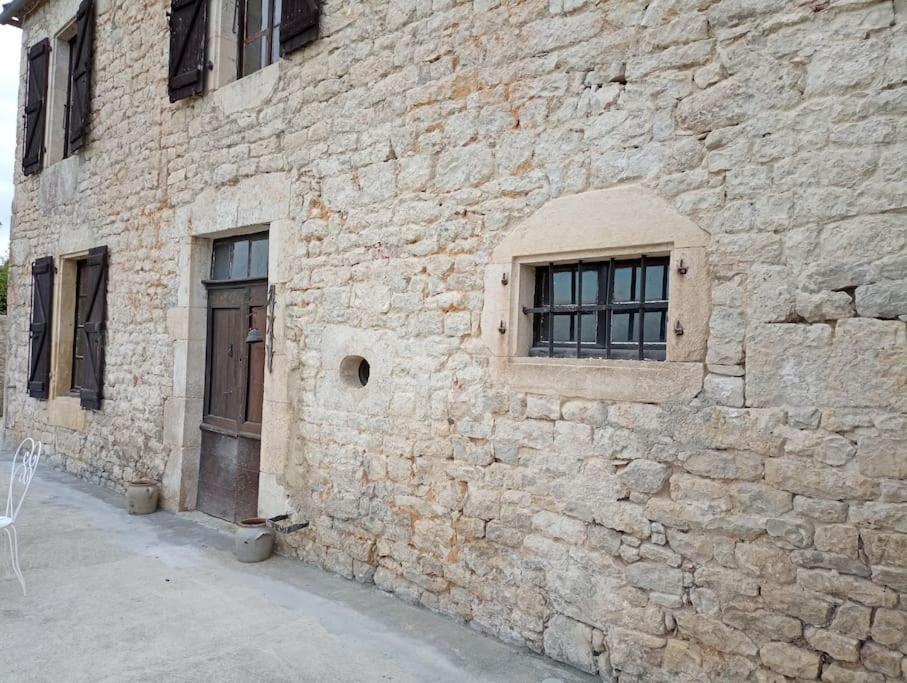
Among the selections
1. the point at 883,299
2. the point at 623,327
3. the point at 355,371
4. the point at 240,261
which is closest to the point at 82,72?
the point at 240,261

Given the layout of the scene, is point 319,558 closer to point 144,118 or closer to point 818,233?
point 818,233

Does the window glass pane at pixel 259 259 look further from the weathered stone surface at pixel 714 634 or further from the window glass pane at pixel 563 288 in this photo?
the weathered stone surface at pixel 714 634

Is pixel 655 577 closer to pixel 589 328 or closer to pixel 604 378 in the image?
pixel 604 378

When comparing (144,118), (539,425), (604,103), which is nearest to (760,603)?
(539,425)

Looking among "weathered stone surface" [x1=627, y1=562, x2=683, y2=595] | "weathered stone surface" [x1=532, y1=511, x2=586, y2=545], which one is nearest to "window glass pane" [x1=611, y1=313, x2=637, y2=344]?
"weathered stone surface" [x1=532, y1=511, x2=586, y2=545]

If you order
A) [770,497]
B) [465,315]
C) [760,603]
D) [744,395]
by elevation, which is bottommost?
[760,603]

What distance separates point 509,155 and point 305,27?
6.31 feet

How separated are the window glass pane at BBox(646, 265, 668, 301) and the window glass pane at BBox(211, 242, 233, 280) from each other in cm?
353

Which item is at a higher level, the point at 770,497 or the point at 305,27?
the point at 305,27

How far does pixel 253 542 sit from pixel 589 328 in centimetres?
258

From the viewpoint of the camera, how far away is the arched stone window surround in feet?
8.52

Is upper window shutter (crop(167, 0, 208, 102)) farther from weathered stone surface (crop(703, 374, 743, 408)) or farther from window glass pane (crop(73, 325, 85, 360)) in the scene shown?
weathered stone surface (crop(703, 374, 743, 408))

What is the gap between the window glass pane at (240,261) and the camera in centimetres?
507

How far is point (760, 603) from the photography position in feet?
7.84
